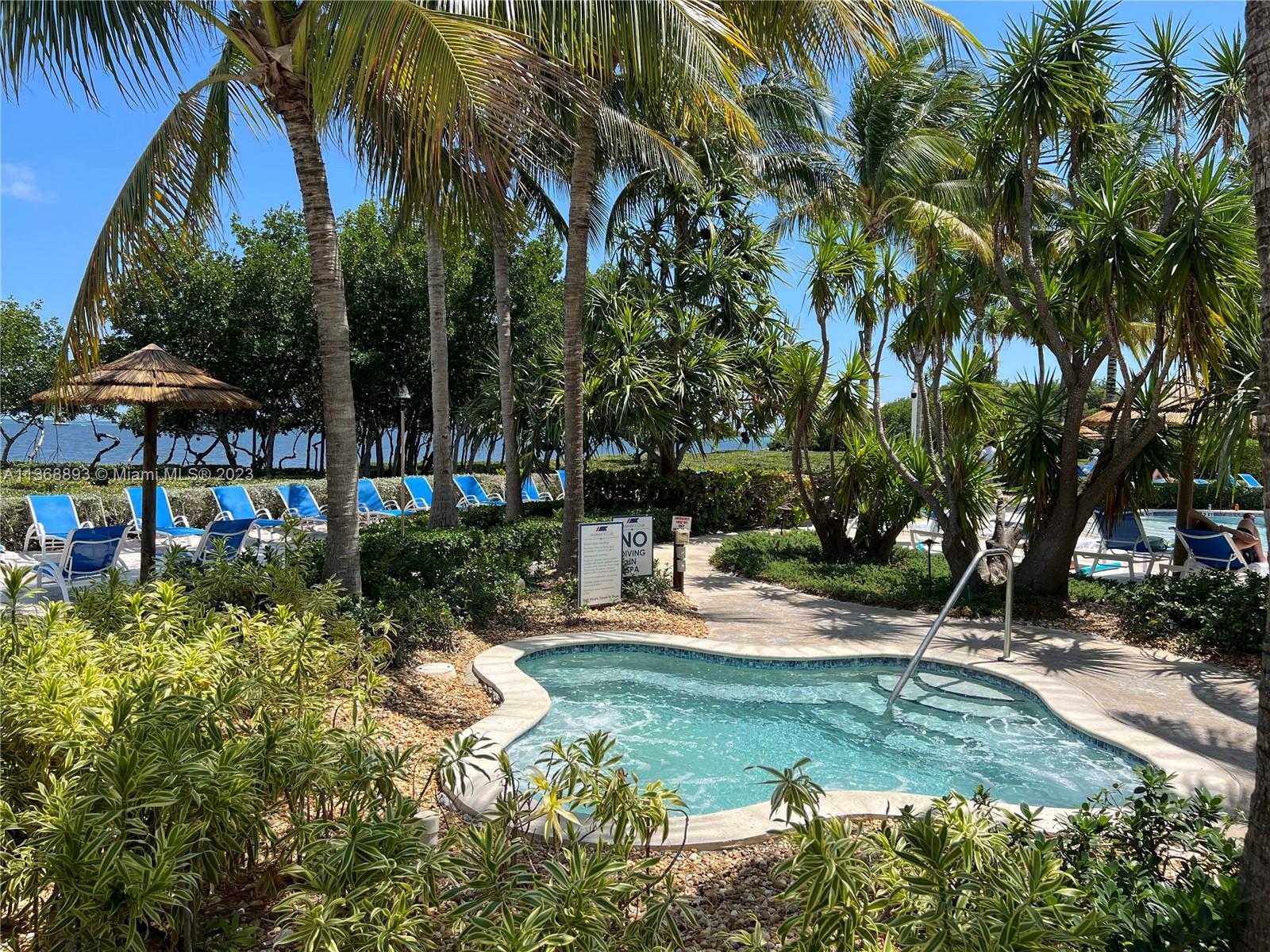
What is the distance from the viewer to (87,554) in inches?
344

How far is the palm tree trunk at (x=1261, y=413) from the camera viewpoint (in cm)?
245

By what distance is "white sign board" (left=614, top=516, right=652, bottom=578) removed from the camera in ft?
31.7

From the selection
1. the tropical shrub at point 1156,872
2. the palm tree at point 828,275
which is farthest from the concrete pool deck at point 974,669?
the palm tree at point 828,275

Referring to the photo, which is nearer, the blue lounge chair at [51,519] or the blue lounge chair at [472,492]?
the blue lounge chair at [51,519]

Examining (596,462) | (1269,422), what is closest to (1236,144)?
(1269,422)

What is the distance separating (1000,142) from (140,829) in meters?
9.71

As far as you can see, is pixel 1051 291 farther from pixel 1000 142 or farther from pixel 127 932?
pixel 127 932

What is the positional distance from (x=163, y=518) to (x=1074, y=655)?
12.9 metres

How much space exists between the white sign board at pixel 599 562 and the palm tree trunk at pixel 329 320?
272 cm

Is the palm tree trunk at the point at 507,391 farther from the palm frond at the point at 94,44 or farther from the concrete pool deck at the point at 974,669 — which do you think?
the palm frond at the point at 94,44

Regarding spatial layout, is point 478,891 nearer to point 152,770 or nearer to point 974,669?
point 152,770

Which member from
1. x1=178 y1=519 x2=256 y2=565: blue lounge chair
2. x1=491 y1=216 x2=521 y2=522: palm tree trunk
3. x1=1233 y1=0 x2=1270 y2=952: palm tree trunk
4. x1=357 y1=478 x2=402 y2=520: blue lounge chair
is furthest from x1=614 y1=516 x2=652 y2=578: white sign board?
x1=1233 y1=0 x2=1270 y2=952: palm tree trunk

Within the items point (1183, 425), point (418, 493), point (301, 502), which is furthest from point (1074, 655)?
point (418, 493)

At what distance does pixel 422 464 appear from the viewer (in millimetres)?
31516
